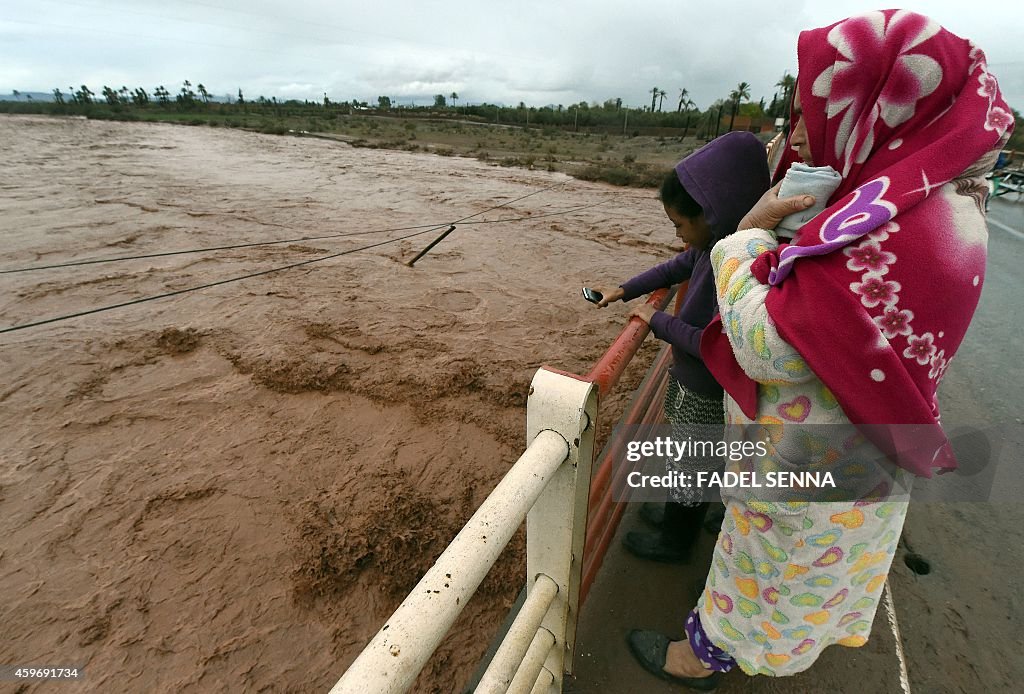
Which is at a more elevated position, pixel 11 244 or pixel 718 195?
pixel 718 195

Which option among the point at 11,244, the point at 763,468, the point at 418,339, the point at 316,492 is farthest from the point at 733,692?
the point at 11,244

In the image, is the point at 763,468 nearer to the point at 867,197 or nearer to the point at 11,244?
the point at 867,197

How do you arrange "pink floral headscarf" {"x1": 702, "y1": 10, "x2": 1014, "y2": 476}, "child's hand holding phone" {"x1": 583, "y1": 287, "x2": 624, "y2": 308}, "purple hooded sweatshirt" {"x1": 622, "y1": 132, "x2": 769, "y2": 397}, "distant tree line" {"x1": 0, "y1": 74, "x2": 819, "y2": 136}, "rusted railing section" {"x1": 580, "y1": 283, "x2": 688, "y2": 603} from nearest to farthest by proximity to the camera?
"pink floral headscarf" {"x1": 702, "y1": 10, "x2": 1014, "y2": 476}
"rusted railing section" {"x1": 580, "y1": 283, "x2": 688, "y2": 603}
"purple hooded sweatshirt" {"x1": 622, "y1": 132, "x2": 769, "y2": 397}
"child's hand holding phone" {"x1": 583, "y1": 287, "x2": 624, "y2": 308}
"distant tree line" {"x1": 0, "y1": 74, "x2": 819, "y2": 136}

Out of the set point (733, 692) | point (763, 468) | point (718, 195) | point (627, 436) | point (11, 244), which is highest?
point (718, 195)

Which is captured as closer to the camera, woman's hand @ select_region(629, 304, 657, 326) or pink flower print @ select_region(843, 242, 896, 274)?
pink flower print @ select_region(843, 242, 896, 274)

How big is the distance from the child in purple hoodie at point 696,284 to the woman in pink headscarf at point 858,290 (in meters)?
0.20

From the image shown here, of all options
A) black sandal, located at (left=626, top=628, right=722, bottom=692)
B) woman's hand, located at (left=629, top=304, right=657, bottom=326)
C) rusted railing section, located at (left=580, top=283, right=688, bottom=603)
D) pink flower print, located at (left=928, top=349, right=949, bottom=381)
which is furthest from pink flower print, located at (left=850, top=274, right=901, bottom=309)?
black sandal, located at (left=626, top=628, right=722, bottom=692)

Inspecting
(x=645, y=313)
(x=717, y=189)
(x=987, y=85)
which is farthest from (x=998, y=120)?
(x=645, y=313)

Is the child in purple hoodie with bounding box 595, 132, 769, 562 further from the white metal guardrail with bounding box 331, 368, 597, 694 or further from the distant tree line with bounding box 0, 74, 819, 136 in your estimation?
the distant tree line with bounding box 0, 74, 819, 136

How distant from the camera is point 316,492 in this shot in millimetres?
2881

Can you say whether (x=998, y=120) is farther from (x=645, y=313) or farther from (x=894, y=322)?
(x=645, y=313)

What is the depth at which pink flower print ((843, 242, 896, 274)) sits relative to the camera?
772mm

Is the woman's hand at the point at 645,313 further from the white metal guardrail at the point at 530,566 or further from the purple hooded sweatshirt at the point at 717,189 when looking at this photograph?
the white metal guardrail at the point at 530,566

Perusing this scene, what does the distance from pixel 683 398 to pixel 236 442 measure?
296cm
